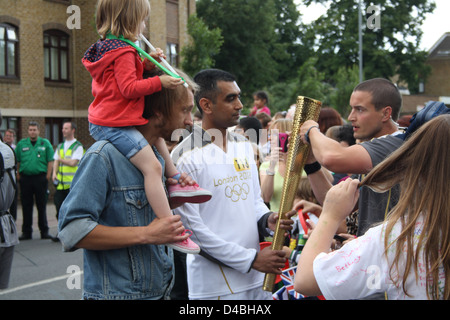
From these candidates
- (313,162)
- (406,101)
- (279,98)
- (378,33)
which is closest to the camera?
(313,162)

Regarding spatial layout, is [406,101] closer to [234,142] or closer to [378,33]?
[378,33]

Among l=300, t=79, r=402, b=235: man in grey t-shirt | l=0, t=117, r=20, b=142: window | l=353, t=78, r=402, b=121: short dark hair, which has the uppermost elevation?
l=0, t=117, r=20, b=142: window

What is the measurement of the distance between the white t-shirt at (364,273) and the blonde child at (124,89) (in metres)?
0.70

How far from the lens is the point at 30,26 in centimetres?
1606

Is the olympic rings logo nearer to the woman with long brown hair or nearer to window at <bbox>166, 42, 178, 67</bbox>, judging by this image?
the woman with long brown hair

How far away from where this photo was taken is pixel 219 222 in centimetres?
296

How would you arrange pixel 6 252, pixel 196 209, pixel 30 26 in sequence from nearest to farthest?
pixel 196 209, pixel 6 252, pixel 30 26

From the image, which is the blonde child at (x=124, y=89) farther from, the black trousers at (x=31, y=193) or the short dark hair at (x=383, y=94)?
the black trousers at (x=31, y=193)

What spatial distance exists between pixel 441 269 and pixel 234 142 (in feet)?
6.20

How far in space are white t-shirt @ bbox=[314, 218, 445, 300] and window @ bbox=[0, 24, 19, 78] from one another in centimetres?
1624

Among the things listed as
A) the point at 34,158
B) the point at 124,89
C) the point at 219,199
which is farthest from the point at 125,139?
the point at 34,158

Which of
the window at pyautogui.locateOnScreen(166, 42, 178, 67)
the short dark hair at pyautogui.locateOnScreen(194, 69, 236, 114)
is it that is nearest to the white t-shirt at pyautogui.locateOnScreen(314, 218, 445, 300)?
the short dark hair at pyautogui.locateOnScreen(194, 69, 236, 114)

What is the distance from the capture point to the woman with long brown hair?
159 cm
